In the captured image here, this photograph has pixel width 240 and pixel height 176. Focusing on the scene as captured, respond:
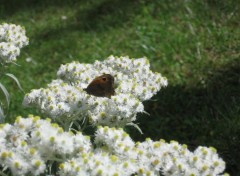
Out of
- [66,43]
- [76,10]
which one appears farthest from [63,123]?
→ [76,10]

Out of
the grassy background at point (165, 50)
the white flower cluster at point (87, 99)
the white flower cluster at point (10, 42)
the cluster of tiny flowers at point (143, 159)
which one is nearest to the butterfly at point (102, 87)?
the white flower cluster at point (87, 99)

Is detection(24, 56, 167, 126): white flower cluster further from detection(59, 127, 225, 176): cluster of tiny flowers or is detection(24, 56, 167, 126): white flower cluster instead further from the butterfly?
detection(59, 127, 225, 176): cluster of tiny flowers

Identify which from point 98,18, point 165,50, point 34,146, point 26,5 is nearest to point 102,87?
point 34,146

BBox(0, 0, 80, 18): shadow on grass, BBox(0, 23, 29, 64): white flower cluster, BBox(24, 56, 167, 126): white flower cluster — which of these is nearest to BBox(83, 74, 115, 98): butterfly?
BBox(24, 56, 167, 126): white flower cluster

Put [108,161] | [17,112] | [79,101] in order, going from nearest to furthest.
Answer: [108,161]
[79,101]
[17,112]

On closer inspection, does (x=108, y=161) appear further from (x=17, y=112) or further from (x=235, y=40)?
(x=235, y=40)

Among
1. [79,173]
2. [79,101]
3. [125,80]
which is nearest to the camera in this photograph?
[79,173]

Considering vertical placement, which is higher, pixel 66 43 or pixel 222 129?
pixel 222 129
